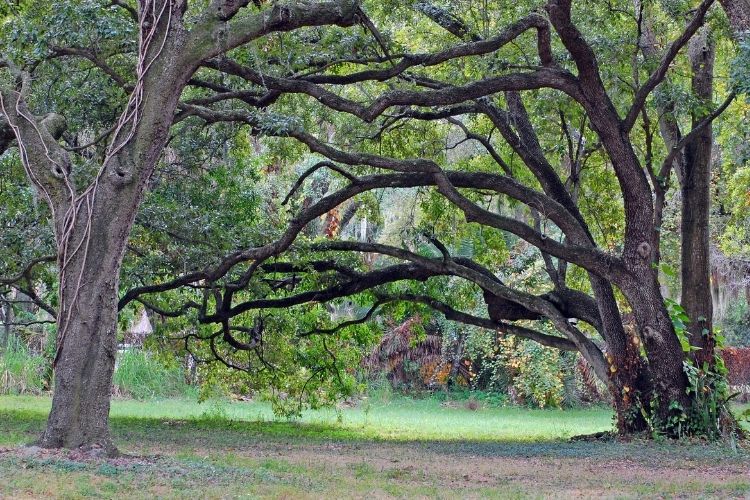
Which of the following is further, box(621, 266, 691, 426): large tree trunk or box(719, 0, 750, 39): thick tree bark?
box(621, 266, 691, 426): large tree trunk

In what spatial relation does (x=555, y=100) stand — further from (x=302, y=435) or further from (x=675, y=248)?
(x=675, y=248)

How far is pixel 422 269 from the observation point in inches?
565

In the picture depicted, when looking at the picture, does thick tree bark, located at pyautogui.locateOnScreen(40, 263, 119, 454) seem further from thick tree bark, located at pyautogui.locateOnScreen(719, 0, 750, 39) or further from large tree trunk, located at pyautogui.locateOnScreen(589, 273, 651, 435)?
large tree trunk, located at pyautogui.locateOnScreen(589, 273, 651, 435)

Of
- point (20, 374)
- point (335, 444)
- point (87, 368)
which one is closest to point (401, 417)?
point (335, 444)

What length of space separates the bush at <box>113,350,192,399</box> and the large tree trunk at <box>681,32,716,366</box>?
14.3 metres

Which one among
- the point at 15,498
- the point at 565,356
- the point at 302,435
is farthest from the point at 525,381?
the point at 15,498

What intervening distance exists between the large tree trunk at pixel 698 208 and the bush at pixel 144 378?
14322 millimetres

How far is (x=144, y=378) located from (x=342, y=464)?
16.8 metres

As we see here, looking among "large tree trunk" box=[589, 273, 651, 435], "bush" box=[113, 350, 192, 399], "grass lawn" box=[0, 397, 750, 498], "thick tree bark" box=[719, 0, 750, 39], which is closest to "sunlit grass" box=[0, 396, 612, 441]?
"grass lawn" box=[0, 397, 750, 498]

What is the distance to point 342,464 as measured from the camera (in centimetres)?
993

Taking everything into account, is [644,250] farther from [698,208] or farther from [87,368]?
[87,368]

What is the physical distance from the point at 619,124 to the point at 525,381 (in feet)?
50.3

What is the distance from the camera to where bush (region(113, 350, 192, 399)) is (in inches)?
990

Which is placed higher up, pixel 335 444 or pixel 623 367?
pixel 623 367
